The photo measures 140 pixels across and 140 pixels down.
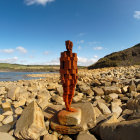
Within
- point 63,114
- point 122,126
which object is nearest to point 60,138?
point 63,114

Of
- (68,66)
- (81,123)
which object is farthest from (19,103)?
(68,66)

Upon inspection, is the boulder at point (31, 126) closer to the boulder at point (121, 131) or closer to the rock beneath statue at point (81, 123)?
the rock beneath statue at point (81, 123)

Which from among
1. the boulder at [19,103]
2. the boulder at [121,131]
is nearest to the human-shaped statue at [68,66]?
the boulder at [121,131]

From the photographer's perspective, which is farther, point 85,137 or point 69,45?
point 69,45

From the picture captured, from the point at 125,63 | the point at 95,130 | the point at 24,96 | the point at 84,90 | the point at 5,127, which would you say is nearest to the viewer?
the point at 95,130

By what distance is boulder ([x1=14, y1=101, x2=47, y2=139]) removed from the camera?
139 inches

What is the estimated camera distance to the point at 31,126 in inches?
140

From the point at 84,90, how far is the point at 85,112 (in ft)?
16.5

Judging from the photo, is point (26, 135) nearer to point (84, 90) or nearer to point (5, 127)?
point (5, 127)

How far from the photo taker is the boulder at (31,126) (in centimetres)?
354

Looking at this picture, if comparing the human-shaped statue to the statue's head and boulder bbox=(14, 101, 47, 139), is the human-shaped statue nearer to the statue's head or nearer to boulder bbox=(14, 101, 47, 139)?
the statue's head

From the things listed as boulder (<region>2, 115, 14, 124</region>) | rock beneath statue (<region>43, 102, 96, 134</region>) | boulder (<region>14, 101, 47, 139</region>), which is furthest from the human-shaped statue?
boulder (<region>2, 115, 14, 124</region>)

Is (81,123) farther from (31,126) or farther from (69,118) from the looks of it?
(31,126)

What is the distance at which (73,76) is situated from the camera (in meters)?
4.03
